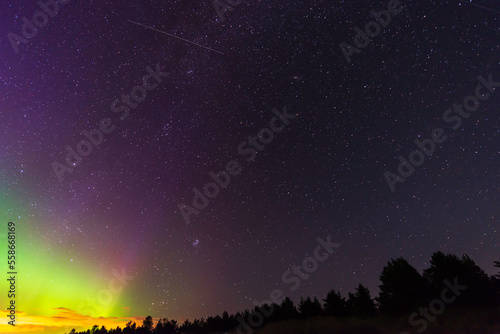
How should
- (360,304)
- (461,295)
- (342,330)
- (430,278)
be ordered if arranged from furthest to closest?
(360,304) → (430,278) → (461,295) → (342,330)

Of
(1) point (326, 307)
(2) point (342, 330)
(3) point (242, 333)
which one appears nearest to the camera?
(2) point (342, 330)

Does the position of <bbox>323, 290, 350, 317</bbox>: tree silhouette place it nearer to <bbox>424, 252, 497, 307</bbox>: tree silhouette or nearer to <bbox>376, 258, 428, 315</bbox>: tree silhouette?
<bbox>376, 258, 428, 315</bbox>: tree silhouette

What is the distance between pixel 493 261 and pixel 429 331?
899 centimetres

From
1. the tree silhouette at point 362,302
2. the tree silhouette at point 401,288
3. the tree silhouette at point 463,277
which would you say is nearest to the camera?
the tree silhouette at point 463,277

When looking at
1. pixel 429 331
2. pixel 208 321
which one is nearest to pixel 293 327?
pixel 429 331

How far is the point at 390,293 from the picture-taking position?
65.0ft

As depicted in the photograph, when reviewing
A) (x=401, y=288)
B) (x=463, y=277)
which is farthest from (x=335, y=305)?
(x=463, y=277)

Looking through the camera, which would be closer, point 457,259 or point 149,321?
point 457,259

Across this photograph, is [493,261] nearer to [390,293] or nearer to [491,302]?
[491,302]

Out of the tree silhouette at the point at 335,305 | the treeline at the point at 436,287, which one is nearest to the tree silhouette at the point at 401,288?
the treeline at the point at 436,287

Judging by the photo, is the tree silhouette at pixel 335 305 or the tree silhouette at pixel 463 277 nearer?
the tree silhouette at pixel 463 277

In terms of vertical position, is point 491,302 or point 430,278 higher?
point 430,278

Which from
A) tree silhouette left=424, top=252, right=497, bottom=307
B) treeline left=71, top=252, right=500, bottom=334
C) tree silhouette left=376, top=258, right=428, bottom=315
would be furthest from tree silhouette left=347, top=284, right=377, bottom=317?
tree silhouette left=424, top=252, right=497, bottom=307

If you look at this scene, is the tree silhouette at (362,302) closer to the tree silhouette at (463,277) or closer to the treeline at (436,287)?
the treeline at (436,287)
